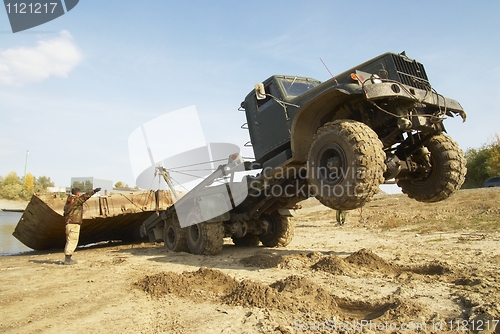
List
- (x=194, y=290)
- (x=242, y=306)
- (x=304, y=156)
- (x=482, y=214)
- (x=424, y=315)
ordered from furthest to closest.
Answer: (x=482, y=214), (x=304, y=156), (x=194, y=290), (x=242, y=306), (x=424, y=315)

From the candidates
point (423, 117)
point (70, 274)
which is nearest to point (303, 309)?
point (423, 117)

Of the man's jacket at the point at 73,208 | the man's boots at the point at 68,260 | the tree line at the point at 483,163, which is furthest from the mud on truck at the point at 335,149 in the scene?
the tree line at the point at 483,163

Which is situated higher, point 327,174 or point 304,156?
point 304,156

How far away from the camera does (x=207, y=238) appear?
24.2 ft

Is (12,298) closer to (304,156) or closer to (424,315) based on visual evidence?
(304,156)

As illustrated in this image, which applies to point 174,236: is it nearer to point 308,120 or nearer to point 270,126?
point 270,126

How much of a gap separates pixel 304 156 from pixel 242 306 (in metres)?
2.39

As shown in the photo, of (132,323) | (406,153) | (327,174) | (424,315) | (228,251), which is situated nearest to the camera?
(424,315)

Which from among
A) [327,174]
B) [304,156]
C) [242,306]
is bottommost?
[242,306]

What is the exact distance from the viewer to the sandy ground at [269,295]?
3.01 meters

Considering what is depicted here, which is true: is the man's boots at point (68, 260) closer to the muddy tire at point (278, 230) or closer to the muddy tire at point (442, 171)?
the muddy tire at point (278, 230)

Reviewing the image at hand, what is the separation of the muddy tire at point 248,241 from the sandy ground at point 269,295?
7.16 ft

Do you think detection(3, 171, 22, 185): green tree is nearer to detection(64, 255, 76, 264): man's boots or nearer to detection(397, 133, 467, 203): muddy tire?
detection(64, 255, 76, 264): man's boots

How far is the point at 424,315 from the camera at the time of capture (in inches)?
118
